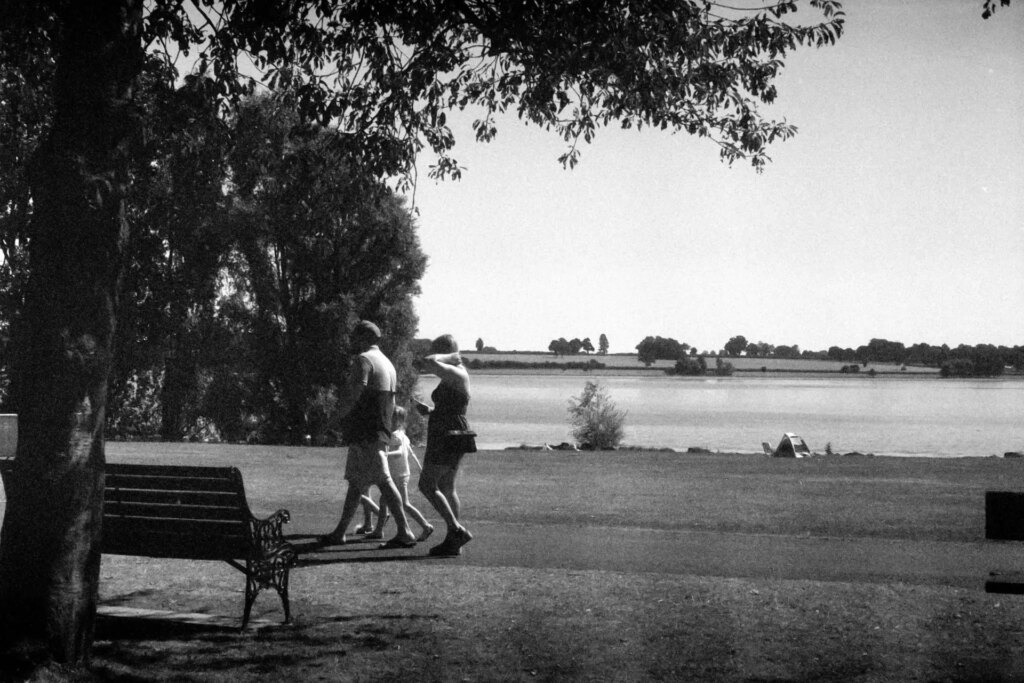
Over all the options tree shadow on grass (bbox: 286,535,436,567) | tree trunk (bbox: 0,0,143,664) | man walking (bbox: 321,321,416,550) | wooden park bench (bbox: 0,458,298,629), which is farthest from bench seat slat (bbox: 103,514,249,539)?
man walking (bbox: 321,321,416,550)

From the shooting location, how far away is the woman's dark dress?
31.4ft

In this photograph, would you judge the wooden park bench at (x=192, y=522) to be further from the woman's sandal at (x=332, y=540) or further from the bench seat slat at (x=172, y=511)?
the woman's sandal at (x=332, y=540)

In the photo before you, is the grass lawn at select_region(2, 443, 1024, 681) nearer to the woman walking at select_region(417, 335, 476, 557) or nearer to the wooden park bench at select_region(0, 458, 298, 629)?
the wooden park bench at select_region(0, 458, 298, 629)

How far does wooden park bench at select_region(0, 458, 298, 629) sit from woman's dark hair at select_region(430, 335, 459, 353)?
2.78m

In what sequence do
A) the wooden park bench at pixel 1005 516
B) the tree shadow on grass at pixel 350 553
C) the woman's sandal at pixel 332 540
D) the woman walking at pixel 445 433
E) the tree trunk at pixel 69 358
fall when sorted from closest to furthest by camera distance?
the tree trunk at pixel 69 358 < the wooden park bench at pixel 1005 516 < the tree shadow on grass at pixel 350 553 < the woman walking at pixel 445 433 < the woman's sandal at pixel 332 540

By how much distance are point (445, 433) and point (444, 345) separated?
0.72 metres

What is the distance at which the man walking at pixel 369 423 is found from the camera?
30.9ft

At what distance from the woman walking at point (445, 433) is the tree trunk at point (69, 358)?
4117mm

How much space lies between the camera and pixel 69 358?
540 cm

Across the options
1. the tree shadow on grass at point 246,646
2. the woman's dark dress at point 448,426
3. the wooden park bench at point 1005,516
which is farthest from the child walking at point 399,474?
the wooden park bench at point 1005,516

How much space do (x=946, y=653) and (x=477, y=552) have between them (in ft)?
14.1

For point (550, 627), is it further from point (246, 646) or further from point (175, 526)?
point (175, 526)

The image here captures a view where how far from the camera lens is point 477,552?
9.77m

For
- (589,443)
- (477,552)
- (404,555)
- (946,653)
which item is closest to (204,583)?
(404,555)
